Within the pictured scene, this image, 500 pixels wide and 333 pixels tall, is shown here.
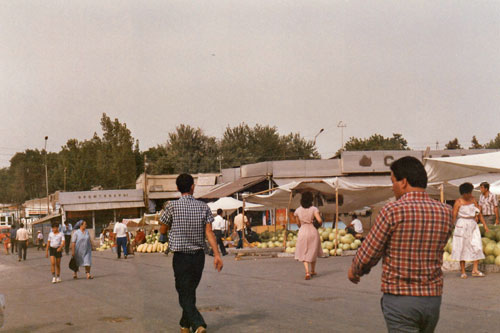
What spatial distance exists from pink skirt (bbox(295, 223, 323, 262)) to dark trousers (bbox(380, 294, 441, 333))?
927 cm

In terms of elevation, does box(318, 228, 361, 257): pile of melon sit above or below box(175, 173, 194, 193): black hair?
below

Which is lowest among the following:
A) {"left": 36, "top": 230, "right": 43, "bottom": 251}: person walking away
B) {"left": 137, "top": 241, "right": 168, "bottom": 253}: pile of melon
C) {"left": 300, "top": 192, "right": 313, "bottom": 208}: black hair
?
{"left": 36, "top": 230, "right": 43, "bottom": 251}: person walking away

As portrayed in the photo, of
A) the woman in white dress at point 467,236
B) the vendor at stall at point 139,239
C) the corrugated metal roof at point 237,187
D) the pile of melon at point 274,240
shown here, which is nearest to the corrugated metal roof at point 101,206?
the corrugated metal roof at point 237,187

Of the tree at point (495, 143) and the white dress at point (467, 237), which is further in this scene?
the tree at point (495, 143)

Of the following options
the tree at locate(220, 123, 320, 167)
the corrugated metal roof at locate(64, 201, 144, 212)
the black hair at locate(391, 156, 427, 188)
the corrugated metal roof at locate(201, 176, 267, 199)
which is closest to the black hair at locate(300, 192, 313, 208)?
the black hair at locate(391, 156, 427, 188)

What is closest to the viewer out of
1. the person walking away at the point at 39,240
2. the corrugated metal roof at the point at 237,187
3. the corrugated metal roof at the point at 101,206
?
the corrugated metal roof at the point at 237,187

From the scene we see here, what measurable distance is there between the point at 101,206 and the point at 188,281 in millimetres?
50846

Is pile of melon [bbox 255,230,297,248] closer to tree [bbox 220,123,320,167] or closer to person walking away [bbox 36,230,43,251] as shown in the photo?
person walking away [bbox 36,230,43,251]

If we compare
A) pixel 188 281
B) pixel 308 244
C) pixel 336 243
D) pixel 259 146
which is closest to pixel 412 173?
pixel 188 281

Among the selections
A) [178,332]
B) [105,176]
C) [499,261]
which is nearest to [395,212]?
[178,332]

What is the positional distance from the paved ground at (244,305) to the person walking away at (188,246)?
0.59 meters

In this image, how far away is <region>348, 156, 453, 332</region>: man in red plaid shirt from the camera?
3.68 metres

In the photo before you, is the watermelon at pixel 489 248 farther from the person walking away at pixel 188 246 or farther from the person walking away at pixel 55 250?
the person walking away at pixel 55 250

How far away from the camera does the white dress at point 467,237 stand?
38.5 ft
